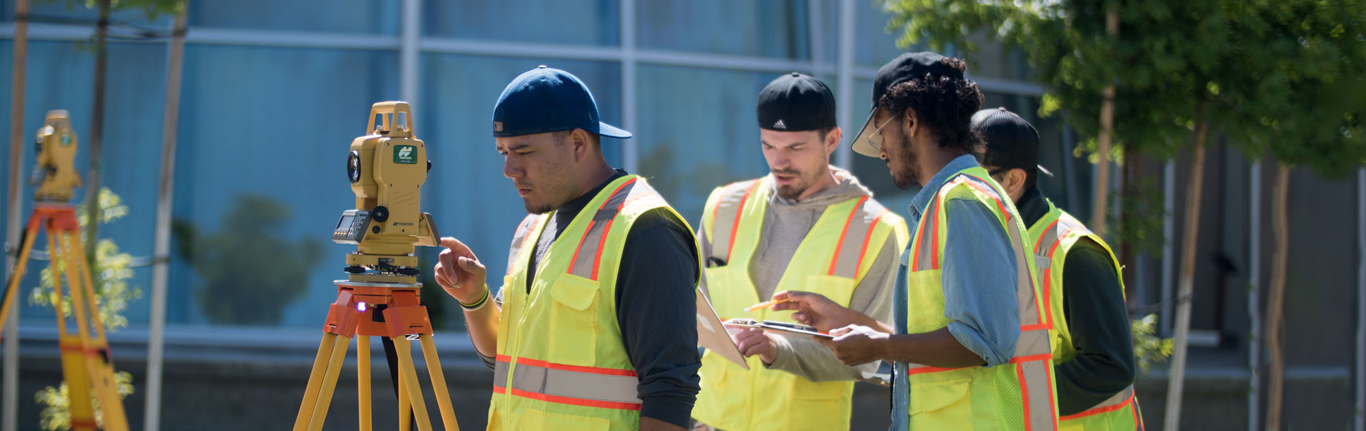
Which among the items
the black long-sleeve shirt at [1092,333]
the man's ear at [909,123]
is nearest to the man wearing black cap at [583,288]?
the man's ear at [909,123]

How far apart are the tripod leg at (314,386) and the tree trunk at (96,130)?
9.85 ft

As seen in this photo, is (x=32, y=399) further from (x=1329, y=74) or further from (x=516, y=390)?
(x=1329, y=74)

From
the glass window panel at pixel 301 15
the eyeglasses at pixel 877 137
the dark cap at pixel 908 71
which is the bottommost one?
the eyeglasses at pixel 877 137

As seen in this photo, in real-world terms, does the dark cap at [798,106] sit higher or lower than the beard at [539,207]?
higher

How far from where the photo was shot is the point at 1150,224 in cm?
573

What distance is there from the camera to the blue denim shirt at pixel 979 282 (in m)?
1.99

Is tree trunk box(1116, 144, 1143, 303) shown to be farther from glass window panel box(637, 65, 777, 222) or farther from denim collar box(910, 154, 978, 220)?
denim collar box(910, 154, 978, 220)

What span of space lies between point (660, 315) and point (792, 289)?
108 cm

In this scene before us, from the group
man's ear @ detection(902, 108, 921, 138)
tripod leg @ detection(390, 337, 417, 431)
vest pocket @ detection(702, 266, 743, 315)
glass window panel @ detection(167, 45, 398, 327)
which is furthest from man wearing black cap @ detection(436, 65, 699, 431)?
glass window panel @ detection(167, 45, 398, 327)

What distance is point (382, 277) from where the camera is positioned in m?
2.31

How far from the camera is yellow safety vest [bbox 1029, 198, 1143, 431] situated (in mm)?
2623

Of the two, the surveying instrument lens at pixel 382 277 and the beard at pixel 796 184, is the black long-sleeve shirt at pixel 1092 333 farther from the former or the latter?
the surveying instrument lens at pixel 382 277

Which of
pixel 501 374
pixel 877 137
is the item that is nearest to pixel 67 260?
pixel 501 374

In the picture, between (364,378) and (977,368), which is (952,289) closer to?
(977,368)
